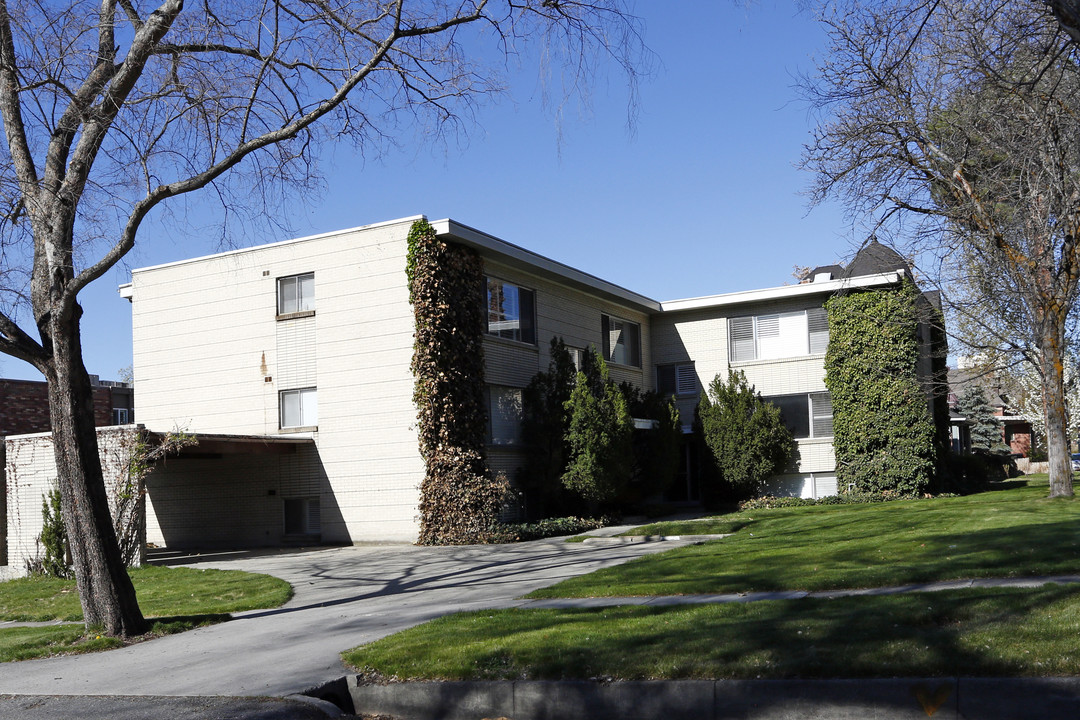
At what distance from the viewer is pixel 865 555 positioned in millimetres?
12539

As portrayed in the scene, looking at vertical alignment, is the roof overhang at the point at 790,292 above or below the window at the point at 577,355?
above

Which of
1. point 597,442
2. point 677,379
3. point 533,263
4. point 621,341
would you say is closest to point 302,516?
point 597,442

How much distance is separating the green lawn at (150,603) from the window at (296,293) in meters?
7.30

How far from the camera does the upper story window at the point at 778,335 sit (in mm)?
28641

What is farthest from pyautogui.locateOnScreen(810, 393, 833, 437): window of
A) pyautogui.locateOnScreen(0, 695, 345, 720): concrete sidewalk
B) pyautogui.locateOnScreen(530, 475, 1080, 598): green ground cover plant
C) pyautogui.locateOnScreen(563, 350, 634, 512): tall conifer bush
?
pyautogui.locateOnScreen(0, 695, 345, 720): concrete sidewalk

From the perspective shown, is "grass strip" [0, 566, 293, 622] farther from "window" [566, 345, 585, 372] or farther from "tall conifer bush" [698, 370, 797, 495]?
"tall conifer bush" [698, 370, 797, 495]

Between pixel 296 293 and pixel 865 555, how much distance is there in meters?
15.5

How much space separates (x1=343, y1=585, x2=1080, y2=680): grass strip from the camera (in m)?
6.62

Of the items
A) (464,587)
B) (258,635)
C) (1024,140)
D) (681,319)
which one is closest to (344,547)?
(464,587)

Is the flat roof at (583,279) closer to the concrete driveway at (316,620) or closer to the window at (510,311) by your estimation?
the window at (510,311)

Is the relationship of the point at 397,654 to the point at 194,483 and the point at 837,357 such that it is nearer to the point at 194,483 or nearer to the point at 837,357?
the point at 194,483

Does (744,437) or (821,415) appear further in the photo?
(821,415)

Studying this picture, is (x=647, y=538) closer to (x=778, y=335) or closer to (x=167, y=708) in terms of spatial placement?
(x=778, y=335)

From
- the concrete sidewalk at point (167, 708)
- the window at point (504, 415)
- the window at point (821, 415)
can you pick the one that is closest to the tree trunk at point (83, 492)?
the concrete sidewalk at point (167, 708)
